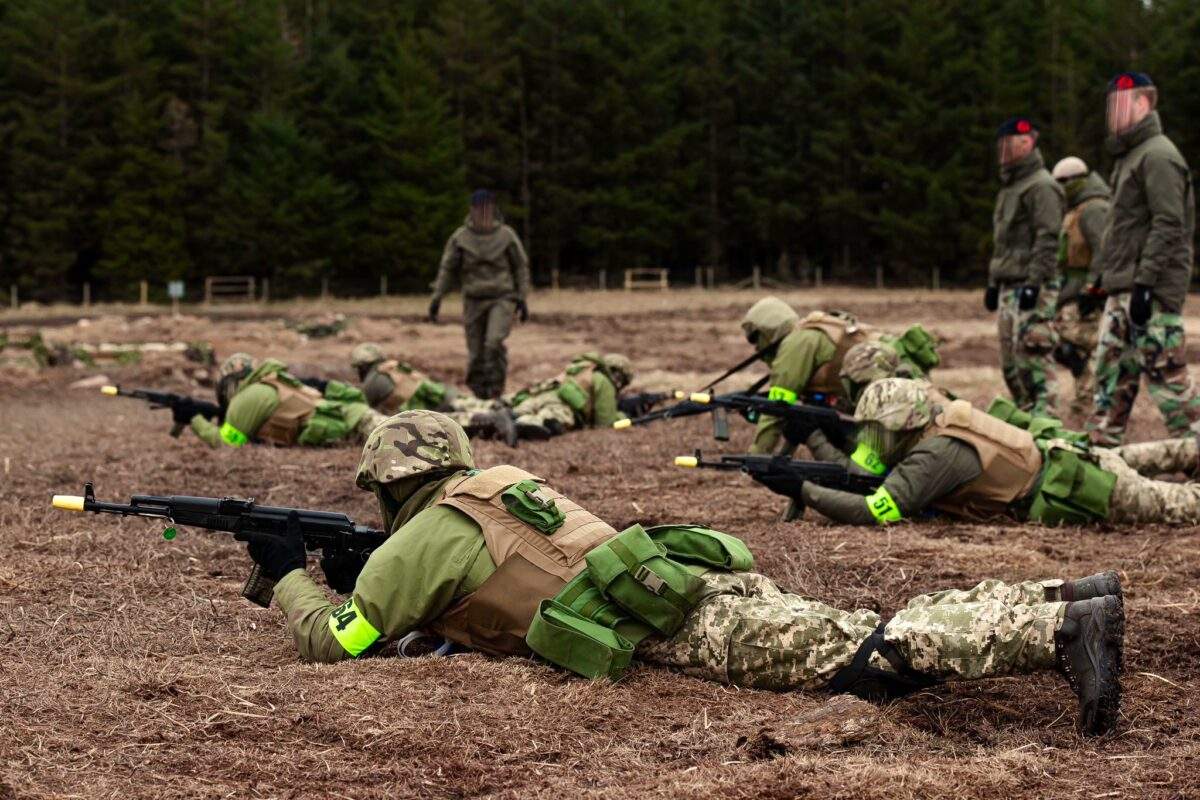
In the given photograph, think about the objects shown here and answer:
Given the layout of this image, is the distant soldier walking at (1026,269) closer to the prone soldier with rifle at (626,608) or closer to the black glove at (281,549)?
the prone soldier with rifle at (626,608)

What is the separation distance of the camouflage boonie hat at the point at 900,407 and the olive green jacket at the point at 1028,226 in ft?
13.2

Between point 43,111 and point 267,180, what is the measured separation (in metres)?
7.10

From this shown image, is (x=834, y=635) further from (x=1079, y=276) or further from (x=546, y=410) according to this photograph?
(x=1079, y=276)

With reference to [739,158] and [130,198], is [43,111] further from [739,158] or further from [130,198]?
[739,158]

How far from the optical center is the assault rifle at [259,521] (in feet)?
17.7

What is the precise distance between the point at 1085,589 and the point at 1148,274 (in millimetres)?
4923

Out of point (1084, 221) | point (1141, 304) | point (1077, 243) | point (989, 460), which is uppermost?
A: point (1084, 221)

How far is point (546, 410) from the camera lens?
11.9m

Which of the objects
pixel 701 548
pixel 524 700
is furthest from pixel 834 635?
pixel 524 700

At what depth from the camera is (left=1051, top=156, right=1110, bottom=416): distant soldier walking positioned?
1223cm

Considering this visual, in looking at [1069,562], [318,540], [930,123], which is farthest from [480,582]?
[930,123]

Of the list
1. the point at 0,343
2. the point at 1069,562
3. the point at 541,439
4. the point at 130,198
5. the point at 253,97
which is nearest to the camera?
the point at 1069,562

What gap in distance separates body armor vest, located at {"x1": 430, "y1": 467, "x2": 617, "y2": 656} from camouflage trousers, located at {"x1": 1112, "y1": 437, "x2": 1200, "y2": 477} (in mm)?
4596

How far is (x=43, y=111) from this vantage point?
143 ft
